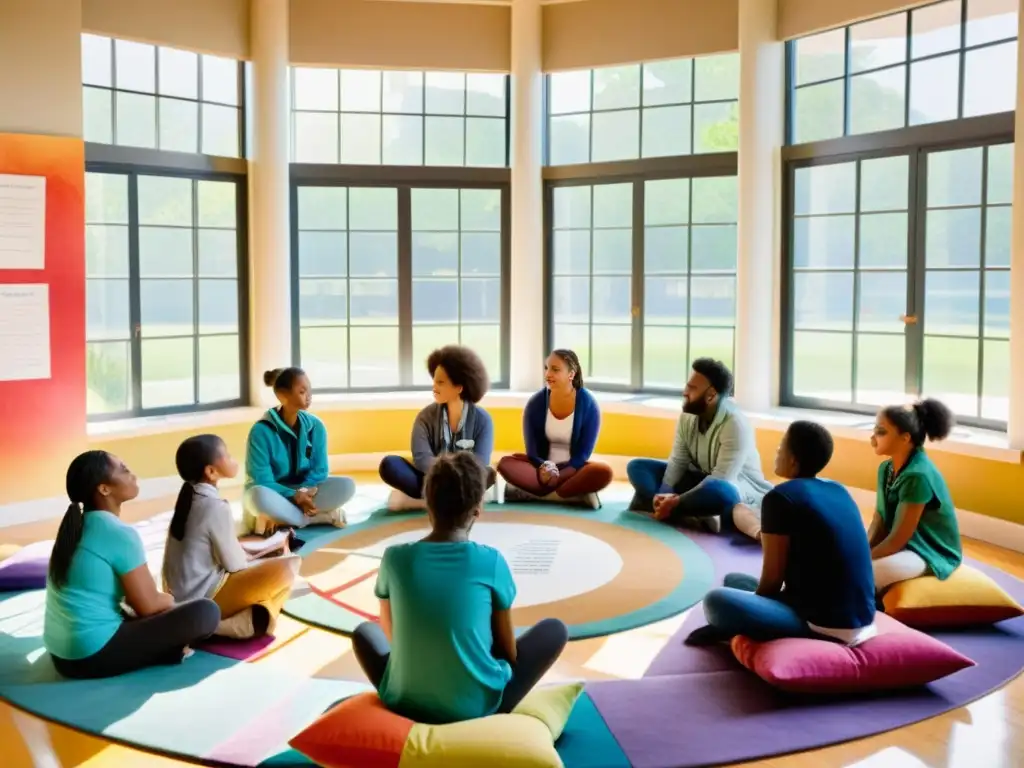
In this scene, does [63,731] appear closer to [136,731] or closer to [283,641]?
[136,731]

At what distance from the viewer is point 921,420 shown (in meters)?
4.97

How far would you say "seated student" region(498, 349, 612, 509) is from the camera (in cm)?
725

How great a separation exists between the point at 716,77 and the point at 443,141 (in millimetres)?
2360

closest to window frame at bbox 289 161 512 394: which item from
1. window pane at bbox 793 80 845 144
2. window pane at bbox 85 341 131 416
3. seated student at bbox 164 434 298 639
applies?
window pane at bbox 85 341 131 416

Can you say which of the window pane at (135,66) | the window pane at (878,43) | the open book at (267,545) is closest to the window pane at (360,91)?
the window pane at (135,66)

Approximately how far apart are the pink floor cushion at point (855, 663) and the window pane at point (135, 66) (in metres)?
6.24

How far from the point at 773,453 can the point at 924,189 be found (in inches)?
82.7

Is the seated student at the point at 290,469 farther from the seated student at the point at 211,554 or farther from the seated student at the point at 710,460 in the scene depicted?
the seated student at the point at 710,460

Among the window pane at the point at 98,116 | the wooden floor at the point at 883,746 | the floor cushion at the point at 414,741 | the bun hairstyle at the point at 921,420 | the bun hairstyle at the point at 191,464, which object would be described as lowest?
the wooden floor at the point at 883,746

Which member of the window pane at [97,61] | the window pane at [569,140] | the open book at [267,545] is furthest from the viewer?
the window pane at [569,140]

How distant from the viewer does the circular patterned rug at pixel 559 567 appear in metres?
5.07

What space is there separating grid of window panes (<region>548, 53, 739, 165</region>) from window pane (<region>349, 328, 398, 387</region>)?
7.00ft

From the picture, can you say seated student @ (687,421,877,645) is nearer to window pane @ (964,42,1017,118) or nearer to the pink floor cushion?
the pink floor cushion

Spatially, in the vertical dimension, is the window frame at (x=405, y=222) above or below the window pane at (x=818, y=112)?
below
